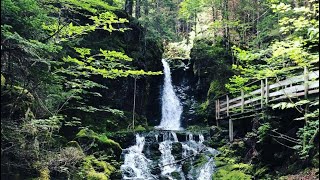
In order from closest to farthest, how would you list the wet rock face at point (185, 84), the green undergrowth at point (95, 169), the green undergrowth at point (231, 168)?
the green undergrowth at point (95, 169), the green undergrowth at point (231, 168), the wet rock face at point (185, 84)

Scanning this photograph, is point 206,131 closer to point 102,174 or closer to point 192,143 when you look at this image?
point 192,143

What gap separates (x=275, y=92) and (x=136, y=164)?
670 cm

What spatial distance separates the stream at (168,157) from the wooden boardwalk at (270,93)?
6.99 ft

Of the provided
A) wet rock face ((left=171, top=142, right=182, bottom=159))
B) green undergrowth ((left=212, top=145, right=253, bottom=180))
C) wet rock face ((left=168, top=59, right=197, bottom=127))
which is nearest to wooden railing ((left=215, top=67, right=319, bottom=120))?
green undergrowth ((left=212, top=145, right=253, bottom=180))

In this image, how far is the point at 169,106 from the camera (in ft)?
77.7

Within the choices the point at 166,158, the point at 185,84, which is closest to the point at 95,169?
the point at 166,158

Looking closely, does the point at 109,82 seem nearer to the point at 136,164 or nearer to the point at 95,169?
the point at 136,164

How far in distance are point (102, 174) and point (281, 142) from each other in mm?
6323

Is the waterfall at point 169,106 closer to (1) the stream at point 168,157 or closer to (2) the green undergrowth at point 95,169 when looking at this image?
(1) the stream at point 168,157

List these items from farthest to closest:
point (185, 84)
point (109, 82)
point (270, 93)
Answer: point (185, 84)
point (109, 82)
point (270, 93)

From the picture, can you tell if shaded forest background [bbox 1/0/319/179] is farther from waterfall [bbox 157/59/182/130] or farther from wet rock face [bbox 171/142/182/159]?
wet rock face [bbox 171/142/182/159]

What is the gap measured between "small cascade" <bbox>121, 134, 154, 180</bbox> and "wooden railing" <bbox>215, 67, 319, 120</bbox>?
15.9ft

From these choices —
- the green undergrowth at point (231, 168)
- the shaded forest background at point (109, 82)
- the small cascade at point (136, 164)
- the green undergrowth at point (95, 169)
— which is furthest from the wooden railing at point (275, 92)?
the green undergrowth at point (95, 169)

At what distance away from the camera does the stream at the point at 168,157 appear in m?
13.3
